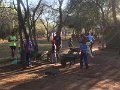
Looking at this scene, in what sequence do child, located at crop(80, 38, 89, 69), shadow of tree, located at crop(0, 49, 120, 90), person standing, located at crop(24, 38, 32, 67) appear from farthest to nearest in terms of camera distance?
1. person standing, located at crop(24, 38, 32, 67)
2. child, located at crop(80, 38, 89, 69)
3. shadow of tree, located at crop(0, 49, 120, 90)

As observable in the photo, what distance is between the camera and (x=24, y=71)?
16625 millimetres

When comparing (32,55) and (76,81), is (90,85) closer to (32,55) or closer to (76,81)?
(76,81)

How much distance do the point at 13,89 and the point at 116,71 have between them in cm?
649

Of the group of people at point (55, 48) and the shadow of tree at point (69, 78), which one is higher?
the group of people at point (55, 48)

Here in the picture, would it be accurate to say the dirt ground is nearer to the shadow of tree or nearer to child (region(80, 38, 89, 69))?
the shadow of tree

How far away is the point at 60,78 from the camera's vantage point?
14.7 m

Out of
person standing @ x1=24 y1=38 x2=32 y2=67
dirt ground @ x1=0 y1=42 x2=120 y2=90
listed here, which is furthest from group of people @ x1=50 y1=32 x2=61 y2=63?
person standing @ x1=24 y1=38 x2=32 y2=67

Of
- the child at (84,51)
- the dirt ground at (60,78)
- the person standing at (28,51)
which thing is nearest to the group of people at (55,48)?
the dirt ground at (60,78)

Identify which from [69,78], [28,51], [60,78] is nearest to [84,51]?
[28,51]

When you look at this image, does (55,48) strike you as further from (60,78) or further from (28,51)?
(60,78)

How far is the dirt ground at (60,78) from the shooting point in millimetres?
12828

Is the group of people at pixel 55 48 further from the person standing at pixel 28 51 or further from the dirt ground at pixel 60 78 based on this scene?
the person standing at pixel 28 51

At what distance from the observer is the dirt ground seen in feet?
42.1

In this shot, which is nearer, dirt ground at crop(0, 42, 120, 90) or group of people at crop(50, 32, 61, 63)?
dirt ground at crop(0, 42, 120, 90)
